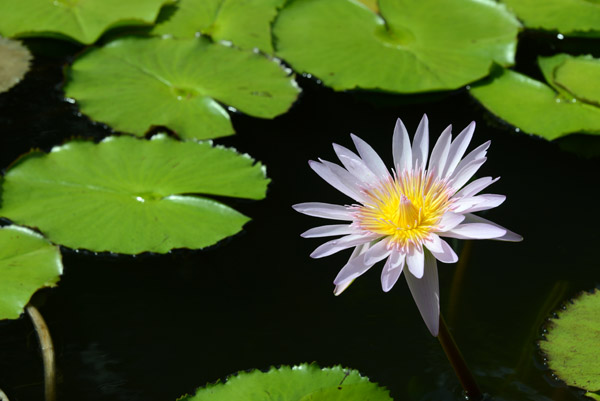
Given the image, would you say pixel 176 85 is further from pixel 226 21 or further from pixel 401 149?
pixel 401 149

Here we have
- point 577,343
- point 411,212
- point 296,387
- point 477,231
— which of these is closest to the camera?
point 477,231

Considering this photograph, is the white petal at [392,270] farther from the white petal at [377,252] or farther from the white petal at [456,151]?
the white petal at [456,151]

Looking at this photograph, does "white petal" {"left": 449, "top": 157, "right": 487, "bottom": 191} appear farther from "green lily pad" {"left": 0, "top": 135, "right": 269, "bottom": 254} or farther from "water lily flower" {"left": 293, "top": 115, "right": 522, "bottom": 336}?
"green lily pad" {"left": 0, "top": 135, "right": 269, "bottom": 254}

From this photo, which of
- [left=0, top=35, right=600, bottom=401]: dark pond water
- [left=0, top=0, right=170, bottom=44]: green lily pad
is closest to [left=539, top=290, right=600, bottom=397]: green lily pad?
[left=0, top=35, right=600, bottom=401]: dark pond water

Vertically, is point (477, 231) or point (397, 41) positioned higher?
point (477, 231)

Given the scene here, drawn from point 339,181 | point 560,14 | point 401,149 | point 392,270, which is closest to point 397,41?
point 560,14

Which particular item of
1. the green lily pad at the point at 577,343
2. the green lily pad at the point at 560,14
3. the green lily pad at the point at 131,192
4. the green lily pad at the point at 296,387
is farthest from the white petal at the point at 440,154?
the green lily pad at the point at 560,14
